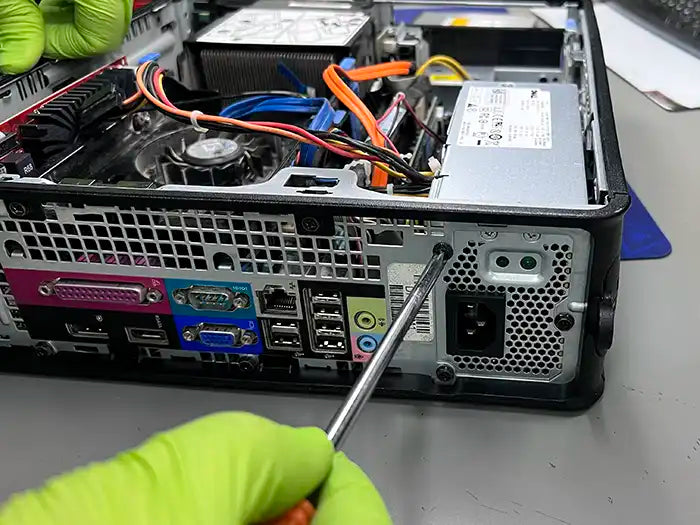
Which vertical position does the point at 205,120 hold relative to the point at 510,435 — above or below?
above

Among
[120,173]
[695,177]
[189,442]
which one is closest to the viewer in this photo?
[189,442]

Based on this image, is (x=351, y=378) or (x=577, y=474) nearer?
(x=577, y=474)

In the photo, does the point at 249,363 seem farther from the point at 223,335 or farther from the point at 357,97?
the point at 357,97

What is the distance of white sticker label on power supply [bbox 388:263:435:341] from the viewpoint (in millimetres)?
735

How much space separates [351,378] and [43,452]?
0.35 meters

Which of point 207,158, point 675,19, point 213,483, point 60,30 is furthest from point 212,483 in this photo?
point 675,19

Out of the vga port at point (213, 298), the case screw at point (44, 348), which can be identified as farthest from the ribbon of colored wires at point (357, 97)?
the case screw at point (44, 348)

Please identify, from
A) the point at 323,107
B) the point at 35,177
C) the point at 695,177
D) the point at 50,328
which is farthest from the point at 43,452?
the point at 695,177

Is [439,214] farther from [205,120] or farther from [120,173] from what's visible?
[120,173]

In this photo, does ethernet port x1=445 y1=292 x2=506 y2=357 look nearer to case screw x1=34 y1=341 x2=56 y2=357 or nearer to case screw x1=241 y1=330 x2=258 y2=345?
case screw x1=241 y1=330 x2=258 y2=345

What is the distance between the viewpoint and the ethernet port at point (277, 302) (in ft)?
2.58

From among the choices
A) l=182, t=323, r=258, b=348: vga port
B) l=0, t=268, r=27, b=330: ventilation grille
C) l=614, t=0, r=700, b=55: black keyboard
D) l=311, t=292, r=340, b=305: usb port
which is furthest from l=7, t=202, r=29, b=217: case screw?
l=614, t=0, r=700, b=55: black keyboard

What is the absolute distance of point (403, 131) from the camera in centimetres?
113

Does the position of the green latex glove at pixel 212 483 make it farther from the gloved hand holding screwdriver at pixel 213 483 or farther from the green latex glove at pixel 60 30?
the green latex glove at pixel 60 30
